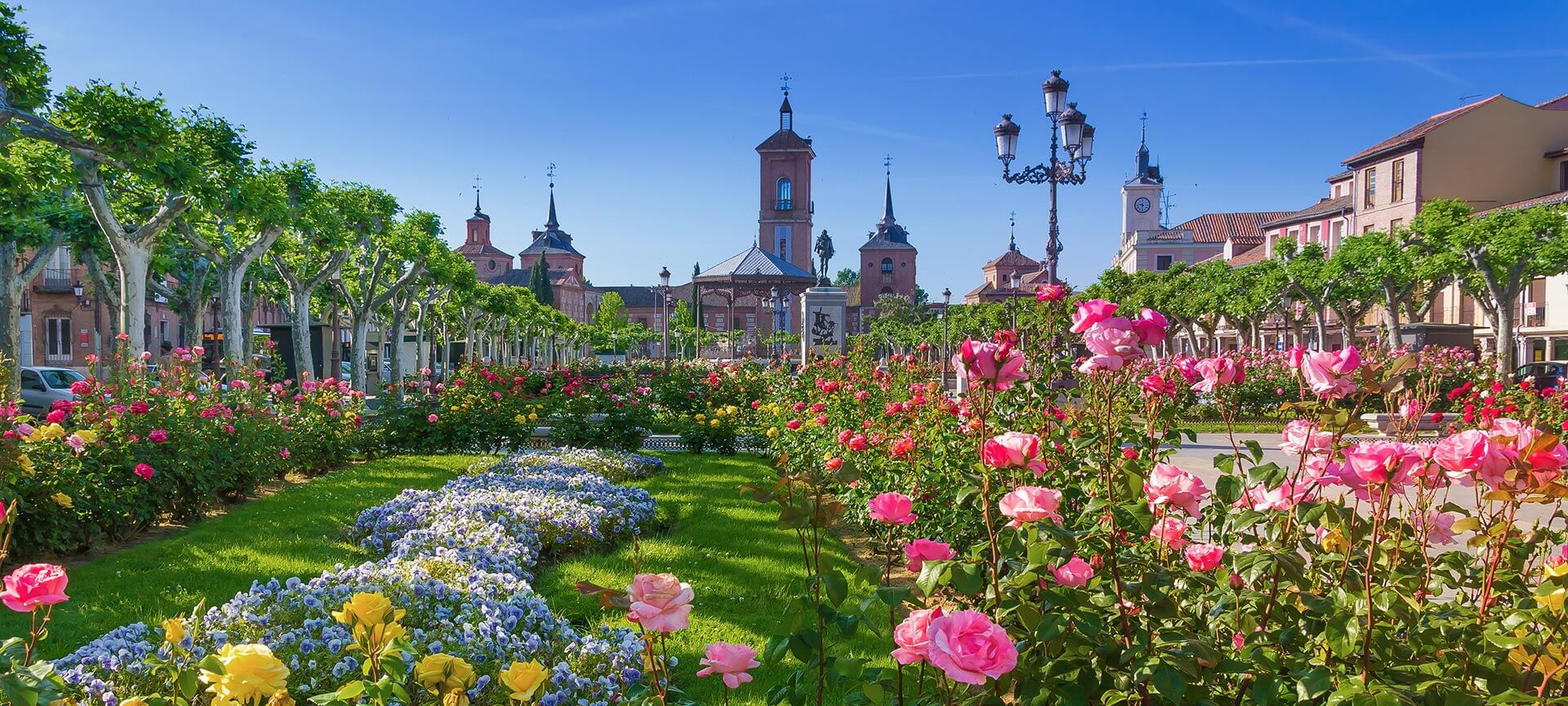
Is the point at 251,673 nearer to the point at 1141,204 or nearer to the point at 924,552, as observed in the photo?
the point at 924,552

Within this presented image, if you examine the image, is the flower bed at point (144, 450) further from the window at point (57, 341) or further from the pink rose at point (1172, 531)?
the window at point (57, 341)

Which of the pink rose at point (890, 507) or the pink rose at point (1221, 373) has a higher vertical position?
the pink rose at point (1221, 373)

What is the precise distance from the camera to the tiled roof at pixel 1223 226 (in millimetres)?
65062

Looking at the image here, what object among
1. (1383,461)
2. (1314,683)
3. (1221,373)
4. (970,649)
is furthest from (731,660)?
(1221,373)

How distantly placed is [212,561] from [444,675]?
539cm

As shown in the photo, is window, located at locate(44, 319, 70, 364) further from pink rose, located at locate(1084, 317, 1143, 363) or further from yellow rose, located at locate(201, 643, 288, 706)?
pink rose, located at locate(1084, 317, 1143, 363)

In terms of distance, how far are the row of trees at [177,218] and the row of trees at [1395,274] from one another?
20965mm

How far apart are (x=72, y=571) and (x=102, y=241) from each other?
19017mm

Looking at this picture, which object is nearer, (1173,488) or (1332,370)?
(1173,488)

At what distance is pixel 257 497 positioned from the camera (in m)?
8.91

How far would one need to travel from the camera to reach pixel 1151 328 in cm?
232

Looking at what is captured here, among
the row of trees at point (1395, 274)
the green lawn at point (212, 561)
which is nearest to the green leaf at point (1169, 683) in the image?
the green lawn at point (212, 561)

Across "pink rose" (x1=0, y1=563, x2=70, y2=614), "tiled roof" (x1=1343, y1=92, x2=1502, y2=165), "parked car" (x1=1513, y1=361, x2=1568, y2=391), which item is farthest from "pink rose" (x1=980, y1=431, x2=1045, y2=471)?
"tiled roof" (x1=1343, y1=92, x2=1502, y2=165)

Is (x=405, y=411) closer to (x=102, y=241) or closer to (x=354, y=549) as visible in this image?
(x=354, y=549)
